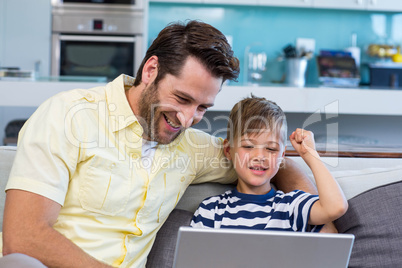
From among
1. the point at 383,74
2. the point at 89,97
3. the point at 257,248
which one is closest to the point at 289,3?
the point at 383,74

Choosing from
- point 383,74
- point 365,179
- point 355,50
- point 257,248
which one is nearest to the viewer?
point 257,248

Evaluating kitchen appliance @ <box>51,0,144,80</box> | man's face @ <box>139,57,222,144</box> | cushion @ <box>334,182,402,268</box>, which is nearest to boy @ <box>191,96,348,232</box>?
cushion @ <box>334,182,402,268</box>

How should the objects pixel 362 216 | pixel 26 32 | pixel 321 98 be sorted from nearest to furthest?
pixel 362 216 → pixel 321 98 → pixel 26 32

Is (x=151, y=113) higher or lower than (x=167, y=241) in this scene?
higher

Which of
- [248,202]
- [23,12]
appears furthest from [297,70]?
[248,202]

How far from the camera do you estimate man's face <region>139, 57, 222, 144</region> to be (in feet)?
4.73

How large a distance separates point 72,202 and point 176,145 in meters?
0.40

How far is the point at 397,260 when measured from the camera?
151 centimetres

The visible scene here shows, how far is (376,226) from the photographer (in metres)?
1.55

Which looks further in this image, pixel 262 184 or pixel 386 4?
pixel 386 4

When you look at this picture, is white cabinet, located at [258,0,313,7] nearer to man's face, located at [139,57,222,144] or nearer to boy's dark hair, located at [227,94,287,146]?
boy's dark hair, located at [227,94,287,146]

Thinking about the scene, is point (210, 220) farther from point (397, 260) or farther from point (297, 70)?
point (297, 70)

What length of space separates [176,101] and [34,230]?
21.3 inches

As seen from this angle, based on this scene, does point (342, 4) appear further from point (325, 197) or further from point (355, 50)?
point (325, 197)
